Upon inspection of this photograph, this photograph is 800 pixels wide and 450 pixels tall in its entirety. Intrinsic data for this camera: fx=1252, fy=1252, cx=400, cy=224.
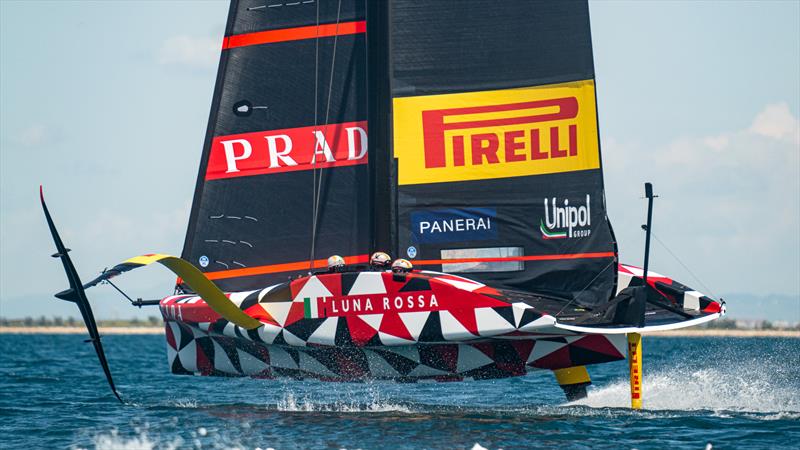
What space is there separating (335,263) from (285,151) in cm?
212

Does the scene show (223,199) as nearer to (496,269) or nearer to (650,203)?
(496,269)

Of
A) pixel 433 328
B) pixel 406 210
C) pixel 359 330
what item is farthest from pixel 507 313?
pixel 406 210

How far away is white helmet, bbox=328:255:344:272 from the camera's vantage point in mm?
16141

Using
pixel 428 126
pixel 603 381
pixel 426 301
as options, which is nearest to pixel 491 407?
pixel 426 301

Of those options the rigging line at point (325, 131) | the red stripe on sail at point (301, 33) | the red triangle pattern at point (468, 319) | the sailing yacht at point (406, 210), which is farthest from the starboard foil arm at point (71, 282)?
the red triangle pattern at point (468, 319)

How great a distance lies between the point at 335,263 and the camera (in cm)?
1623

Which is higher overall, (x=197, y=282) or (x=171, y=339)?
(x=197, y=282)

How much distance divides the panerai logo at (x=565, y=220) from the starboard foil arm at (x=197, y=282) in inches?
159

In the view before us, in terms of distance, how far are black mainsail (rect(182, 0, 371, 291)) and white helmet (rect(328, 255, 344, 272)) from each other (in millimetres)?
963

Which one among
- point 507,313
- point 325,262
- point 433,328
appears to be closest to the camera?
point 507,313

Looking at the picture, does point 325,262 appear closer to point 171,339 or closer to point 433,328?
point 171,339

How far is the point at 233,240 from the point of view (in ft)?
57.6

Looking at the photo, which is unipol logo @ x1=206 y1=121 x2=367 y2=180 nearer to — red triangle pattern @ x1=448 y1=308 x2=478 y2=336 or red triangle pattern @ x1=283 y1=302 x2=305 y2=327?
red triangle pattern @ x1=283 y1=302 x2=305 y2=327

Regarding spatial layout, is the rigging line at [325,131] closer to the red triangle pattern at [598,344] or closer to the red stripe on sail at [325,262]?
the red stripe on sail at [325,262]
